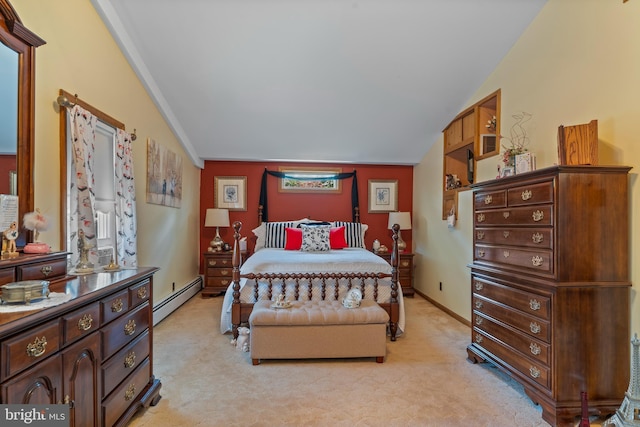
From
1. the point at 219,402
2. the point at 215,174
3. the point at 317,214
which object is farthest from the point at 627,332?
the point at 215,174

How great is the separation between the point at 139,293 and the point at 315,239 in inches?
107

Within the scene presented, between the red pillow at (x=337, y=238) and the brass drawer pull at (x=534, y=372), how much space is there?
2895mm

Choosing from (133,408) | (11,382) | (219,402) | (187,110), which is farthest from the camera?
(187,110)

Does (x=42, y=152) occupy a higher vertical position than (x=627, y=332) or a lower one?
higher

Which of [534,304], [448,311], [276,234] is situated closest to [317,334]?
[534,304]

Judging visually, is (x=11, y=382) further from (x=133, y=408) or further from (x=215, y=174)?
(x=215, y=174)

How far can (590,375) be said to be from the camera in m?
1.96

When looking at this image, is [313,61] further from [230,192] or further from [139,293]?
[230,192]

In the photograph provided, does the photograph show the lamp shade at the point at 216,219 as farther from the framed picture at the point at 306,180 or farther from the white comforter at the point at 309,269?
the white comforter at the point at 309,269

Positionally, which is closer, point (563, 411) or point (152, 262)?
point (563, 411)

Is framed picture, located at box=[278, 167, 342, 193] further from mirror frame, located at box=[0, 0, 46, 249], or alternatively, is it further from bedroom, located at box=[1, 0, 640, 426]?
mirror frame, located at box=[0, 0, 46, 249]

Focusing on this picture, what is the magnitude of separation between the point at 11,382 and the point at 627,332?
3.10 metres

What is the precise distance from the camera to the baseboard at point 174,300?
12.1 ft

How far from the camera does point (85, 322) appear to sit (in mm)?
1479
